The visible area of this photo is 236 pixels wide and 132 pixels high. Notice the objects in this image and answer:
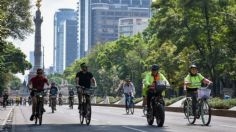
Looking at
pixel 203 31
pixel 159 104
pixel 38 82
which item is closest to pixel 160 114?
pixel 159 104

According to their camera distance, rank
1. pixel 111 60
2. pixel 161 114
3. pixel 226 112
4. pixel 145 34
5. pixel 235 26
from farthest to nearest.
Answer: pixel 111 60, pixel 145 34, pixel 235 26, pixel 226 112, pixel 161 114

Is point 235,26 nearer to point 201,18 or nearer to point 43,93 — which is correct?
point 201,18

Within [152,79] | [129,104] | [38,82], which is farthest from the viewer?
[129,104]

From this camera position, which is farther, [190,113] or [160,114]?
[190,113]

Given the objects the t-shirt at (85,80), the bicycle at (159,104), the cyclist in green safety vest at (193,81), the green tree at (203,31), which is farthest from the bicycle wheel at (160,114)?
the green tree at (203,31)

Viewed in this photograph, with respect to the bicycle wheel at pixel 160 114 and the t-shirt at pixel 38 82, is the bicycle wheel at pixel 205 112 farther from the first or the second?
the t-shirt at pixel 38 82

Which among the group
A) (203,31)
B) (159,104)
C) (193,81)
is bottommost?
(159,104)

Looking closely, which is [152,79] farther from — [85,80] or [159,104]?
[85,80]

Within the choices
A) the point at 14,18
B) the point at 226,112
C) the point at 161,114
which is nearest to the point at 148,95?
the point at 161,114

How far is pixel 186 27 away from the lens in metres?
49.4

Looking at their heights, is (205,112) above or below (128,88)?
below

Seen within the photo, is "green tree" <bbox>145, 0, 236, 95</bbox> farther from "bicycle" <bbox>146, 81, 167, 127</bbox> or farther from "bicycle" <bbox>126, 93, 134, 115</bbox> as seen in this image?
"bicycle" <bbox>146, 81, 167, 127</bbox>

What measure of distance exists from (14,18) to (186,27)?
2016 centimetres

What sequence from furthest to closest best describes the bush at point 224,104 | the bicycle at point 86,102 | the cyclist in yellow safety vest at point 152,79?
the bush at point 224,104 → the bicycle at point 86,102 → the cyclist in yellow safety vest at point 152,79
